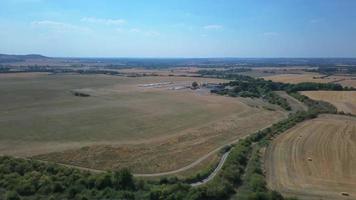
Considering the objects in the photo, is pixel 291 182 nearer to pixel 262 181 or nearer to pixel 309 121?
pixel 262 181

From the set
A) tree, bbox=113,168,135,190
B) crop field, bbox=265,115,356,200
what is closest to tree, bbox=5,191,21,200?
tree, bbox=113,168,135,190

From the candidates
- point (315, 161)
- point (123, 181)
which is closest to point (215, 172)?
point (123, 181)

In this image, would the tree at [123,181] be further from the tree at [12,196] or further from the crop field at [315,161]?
the crop field at [315,161]

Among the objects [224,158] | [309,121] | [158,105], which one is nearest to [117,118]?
[158,105]

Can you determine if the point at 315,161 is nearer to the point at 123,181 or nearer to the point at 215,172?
the point at 215,172

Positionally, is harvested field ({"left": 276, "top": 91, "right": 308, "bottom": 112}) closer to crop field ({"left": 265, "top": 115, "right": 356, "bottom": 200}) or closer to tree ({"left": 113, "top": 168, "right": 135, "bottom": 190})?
crop field ({"left": 265, "top": 115, "right": 356, "bottom": 200})

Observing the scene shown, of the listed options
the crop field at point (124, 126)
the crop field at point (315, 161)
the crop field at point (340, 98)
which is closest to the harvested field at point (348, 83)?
the crop field at point (340, 98)
